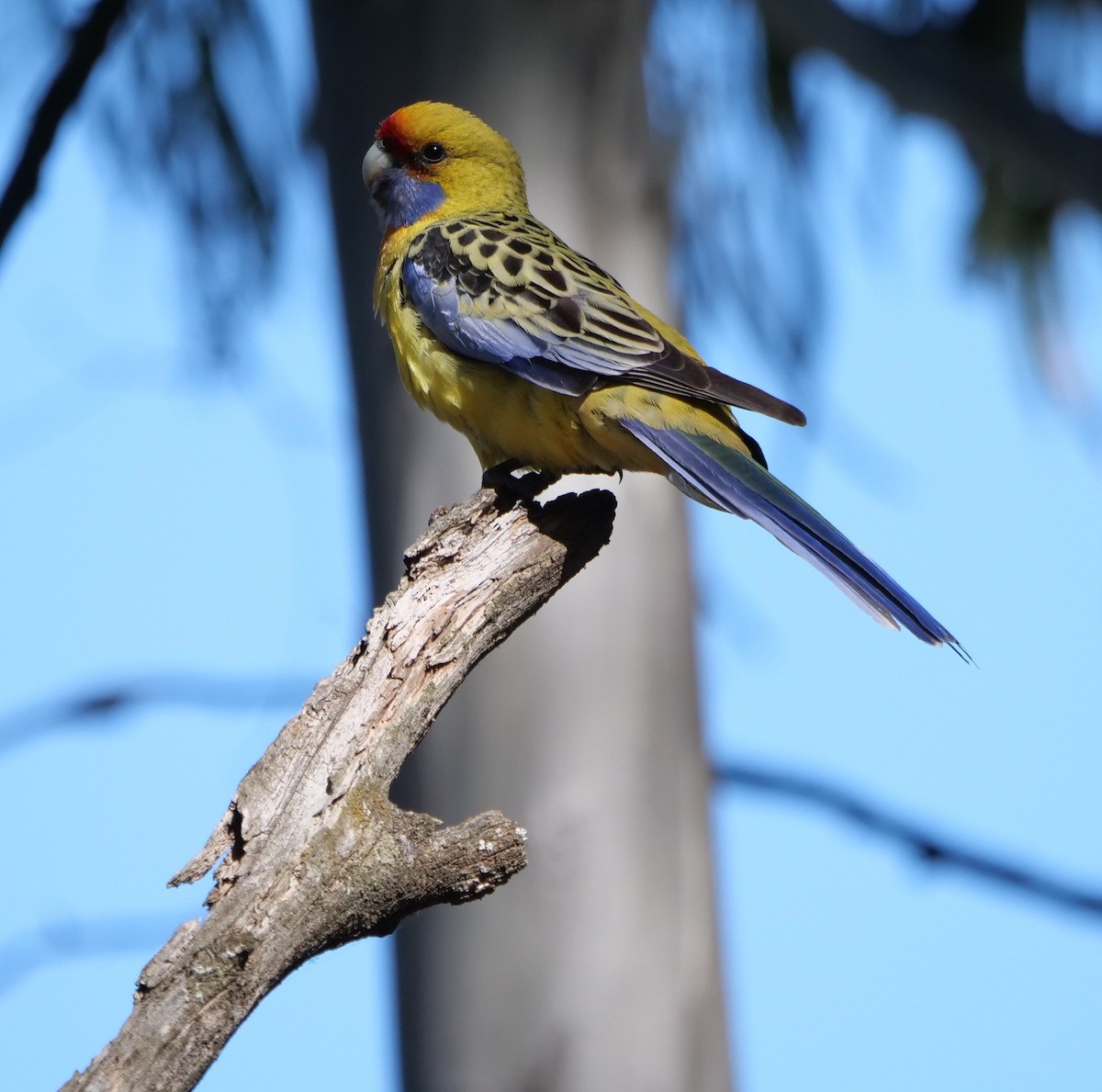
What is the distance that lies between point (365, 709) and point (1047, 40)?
409 cm

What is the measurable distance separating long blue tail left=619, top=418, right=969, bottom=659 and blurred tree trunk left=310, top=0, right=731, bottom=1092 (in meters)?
0.75

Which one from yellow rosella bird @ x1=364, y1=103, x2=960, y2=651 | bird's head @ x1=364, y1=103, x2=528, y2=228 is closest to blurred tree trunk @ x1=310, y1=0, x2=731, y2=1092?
bird's head @ x1=364, y1=103, x2=528, y2=228

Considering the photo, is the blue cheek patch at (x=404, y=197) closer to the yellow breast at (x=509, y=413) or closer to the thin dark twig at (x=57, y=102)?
the yellow breast at (x=509, y=413)

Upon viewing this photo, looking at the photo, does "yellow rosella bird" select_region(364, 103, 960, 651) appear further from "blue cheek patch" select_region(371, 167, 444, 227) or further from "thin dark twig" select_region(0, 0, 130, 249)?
"thin dark twig" select_region(0, 0, 130, 249)

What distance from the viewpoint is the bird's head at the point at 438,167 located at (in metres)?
4.08

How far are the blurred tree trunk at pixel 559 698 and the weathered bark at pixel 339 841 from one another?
3.33ft

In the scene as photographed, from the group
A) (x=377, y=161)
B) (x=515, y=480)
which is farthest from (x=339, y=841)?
(x=377, y=161)

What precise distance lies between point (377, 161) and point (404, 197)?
149 millimetres

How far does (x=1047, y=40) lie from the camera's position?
17.1 ft

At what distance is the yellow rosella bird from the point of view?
125 inches

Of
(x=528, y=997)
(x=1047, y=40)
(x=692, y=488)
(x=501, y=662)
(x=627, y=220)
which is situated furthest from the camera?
(x=1047, y=40)

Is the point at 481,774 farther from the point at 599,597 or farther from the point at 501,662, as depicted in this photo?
the point at 599,597

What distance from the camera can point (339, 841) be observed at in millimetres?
2385

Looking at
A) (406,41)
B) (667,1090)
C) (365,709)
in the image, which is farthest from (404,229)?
(667,1090)
